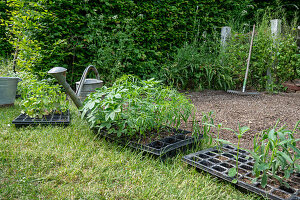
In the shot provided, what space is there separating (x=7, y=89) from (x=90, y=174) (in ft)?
7.03

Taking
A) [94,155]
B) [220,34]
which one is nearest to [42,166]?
[94,155]

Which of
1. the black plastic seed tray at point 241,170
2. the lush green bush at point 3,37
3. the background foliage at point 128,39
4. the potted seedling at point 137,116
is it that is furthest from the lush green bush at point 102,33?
the black plastic seed tray at point 241,170

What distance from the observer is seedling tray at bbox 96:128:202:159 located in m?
1.60

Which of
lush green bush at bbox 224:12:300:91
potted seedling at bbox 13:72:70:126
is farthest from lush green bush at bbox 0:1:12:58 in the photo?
lush green bush at bbox 224:12:300:91

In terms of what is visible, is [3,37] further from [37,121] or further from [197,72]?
[197,72]

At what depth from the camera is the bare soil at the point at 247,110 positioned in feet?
7.93

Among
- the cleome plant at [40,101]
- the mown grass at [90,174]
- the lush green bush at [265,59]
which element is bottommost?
the mown grass at [90,174]

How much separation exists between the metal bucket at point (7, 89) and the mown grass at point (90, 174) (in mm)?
1158

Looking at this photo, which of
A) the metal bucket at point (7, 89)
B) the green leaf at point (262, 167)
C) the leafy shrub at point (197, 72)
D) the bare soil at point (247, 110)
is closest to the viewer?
the green leaf at point (262, 167)

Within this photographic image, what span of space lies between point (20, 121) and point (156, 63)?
305cm

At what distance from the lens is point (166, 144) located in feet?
5.76

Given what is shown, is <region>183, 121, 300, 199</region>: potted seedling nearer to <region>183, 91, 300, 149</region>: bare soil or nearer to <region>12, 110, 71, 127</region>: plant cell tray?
<region>183, 91, 300, 149</region>: bare soil

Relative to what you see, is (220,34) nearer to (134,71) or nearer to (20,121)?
(134,71)

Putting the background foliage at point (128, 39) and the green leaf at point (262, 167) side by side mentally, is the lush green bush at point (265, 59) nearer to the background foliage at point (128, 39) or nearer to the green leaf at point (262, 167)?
the background foliage at point (128, 39)
